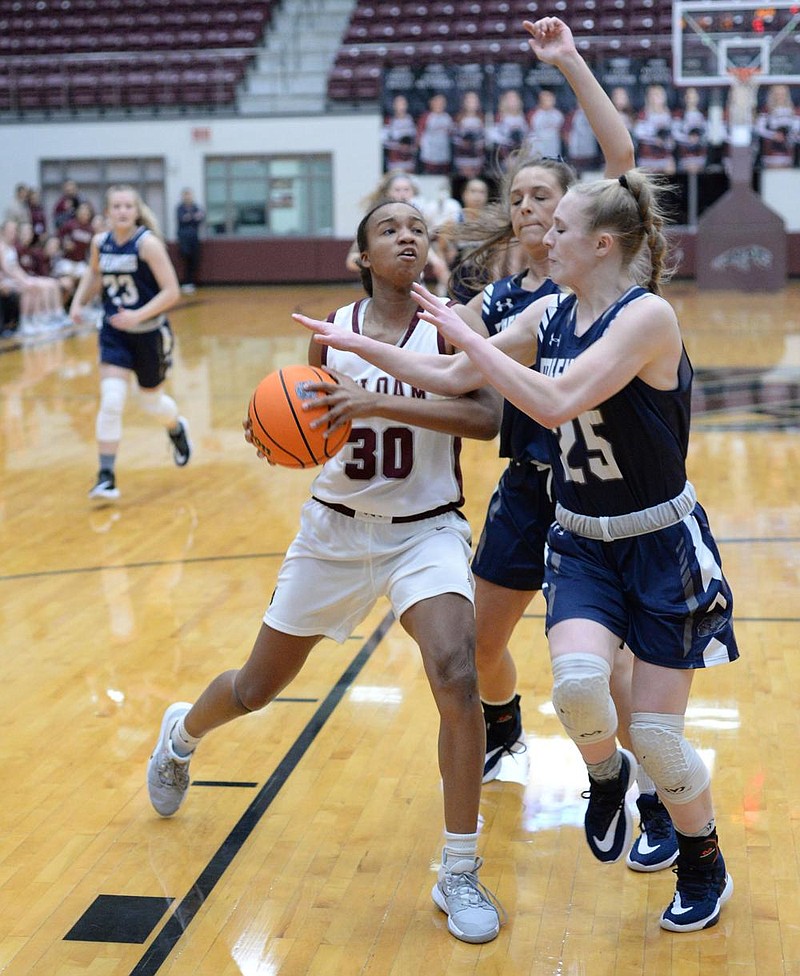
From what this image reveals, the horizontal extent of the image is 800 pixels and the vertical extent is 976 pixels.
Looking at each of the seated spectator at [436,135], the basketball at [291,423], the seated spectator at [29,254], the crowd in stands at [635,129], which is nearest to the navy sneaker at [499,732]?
the basketball at [291,423]

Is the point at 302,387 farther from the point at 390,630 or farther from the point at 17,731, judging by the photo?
the point at 390,630

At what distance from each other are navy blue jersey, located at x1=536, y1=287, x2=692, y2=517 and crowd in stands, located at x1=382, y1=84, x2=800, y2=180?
1844 cm

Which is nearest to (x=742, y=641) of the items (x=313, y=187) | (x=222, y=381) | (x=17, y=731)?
(x=17, y=731)

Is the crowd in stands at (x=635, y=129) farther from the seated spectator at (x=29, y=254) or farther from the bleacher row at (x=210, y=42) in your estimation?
the seated spectator at (x=29, y=254)

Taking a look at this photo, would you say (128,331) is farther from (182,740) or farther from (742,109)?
(742,109)

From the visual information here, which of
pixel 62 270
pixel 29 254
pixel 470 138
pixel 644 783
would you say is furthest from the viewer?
pixel 470 138

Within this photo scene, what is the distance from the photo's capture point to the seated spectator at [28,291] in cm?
1674

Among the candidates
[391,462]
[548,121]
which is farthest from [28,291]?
[391,462]

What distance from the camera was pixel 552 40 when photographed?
3.72 metres

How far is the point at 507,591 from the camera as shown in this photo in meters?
3.78

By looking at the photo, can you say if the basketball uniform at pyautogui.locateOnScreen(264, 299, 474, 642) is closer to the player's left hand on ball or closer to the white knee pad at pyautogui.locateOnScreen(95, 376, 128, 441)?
the player's left hand on ball

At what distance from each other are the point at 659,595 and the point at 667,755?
0.36 m

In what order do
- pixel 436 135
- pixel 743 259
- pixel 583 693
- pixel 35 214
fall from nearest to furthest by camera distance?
pixel 583 693, pixel 743 259, pixel 35 214, pixel 436 135

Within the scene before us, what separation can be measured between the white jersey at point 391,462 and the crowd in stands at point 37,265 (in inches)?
554
